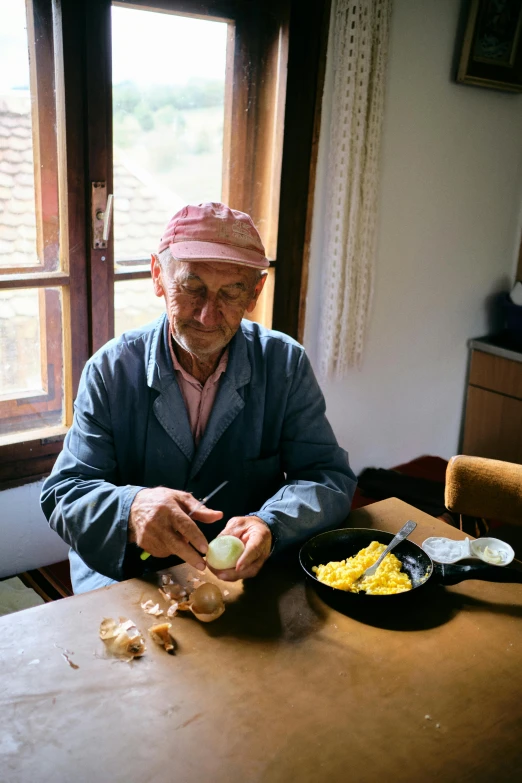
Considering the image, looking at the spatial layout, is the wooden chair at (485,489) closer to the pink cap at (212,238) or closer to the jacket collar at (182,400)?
the jacket collar at (182,400)

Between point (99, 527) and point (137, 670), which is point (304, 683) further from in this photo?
point (99, 527)

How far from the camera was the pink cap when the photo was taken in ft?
4.98

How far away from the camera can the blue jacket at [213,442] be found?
4.82ft

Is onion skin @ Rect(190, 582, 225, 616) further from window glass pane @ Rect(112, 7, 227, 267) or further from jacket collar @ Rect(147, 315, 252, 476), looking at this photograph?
window glass pane @ Rect(112, 7, 227, 267)

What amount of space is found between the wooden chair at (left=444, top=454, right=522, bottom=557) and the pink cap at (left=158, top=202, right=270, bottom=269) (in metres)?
0.67

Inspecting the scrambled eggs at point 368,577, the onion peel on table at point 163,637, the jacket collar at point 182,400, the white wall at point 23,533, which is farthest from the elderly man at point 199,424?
the white wall at point 23,533

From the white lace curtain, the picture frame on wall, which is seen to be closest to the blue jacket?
the white lace curtain

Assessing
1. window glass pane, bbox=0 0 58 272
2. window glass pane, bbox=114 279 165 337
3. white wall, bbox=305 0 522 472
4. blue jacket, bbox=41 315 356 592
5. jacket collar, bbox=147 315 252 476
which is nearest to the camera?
blue jacket, bbox=41 315 356 592

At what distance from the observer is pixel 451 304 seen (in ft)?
11.3

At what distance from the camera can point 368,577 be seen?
129cm

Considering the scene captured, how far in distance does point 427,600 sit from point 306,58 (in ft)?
6.70

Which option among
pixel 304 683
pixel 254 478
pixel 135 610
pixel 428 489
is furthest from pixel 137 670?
pixel 428 489

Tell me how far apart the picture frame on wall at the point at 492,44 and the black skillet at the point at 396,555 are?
92.6 inches

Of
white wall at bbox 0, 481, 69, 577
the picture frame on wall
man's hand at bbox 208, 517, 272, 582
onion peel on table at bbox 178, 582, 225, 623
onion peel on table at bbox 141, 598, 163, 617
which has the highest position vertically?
the picture frame on wall
